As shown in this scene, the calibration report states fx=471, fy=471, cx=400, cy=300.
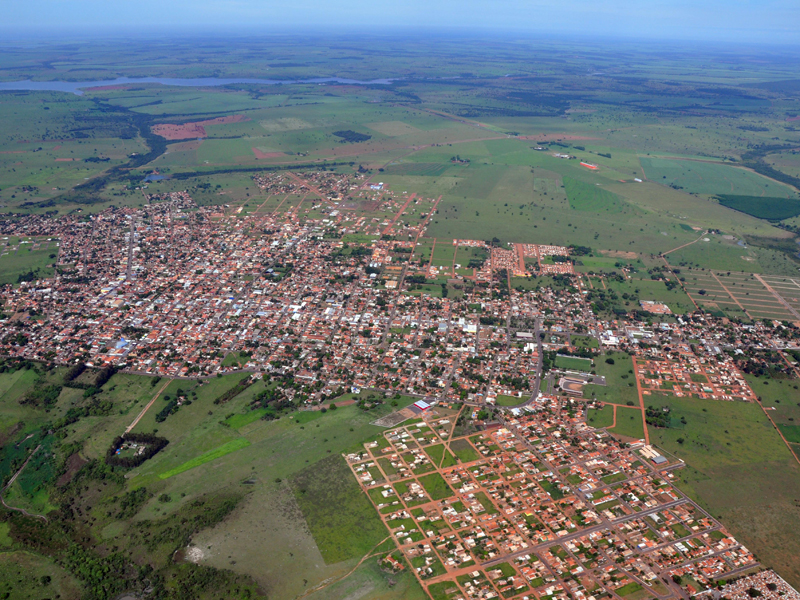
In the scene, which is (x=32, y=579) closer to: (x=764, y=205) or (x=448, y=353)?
(x=448, y=353)

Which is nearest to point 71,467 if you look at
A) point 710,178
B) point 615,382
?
point 615,382

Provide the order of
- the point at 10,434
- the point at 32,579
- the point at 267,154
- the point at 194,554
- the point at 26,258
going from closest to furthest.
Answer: the point at 32,579 < the point at 194,554 < the point at 10,434 < the point at 26,258 < the point at 267,154

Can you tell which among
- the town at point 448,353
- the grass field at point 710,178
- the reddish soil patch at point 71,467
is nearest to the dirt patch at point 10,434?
the reddish soil patch at point 71,467

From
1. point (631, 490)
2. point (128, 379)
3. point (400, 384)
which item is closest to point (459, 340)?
point (400, 384)

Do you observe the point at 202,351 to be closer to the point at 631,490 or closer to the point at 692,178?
the point at 631,490

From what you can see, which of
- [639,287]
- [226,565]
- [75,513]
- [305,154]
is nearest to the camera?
[226,565]

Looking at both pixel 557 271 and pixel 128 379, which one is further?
pixel 557 271
